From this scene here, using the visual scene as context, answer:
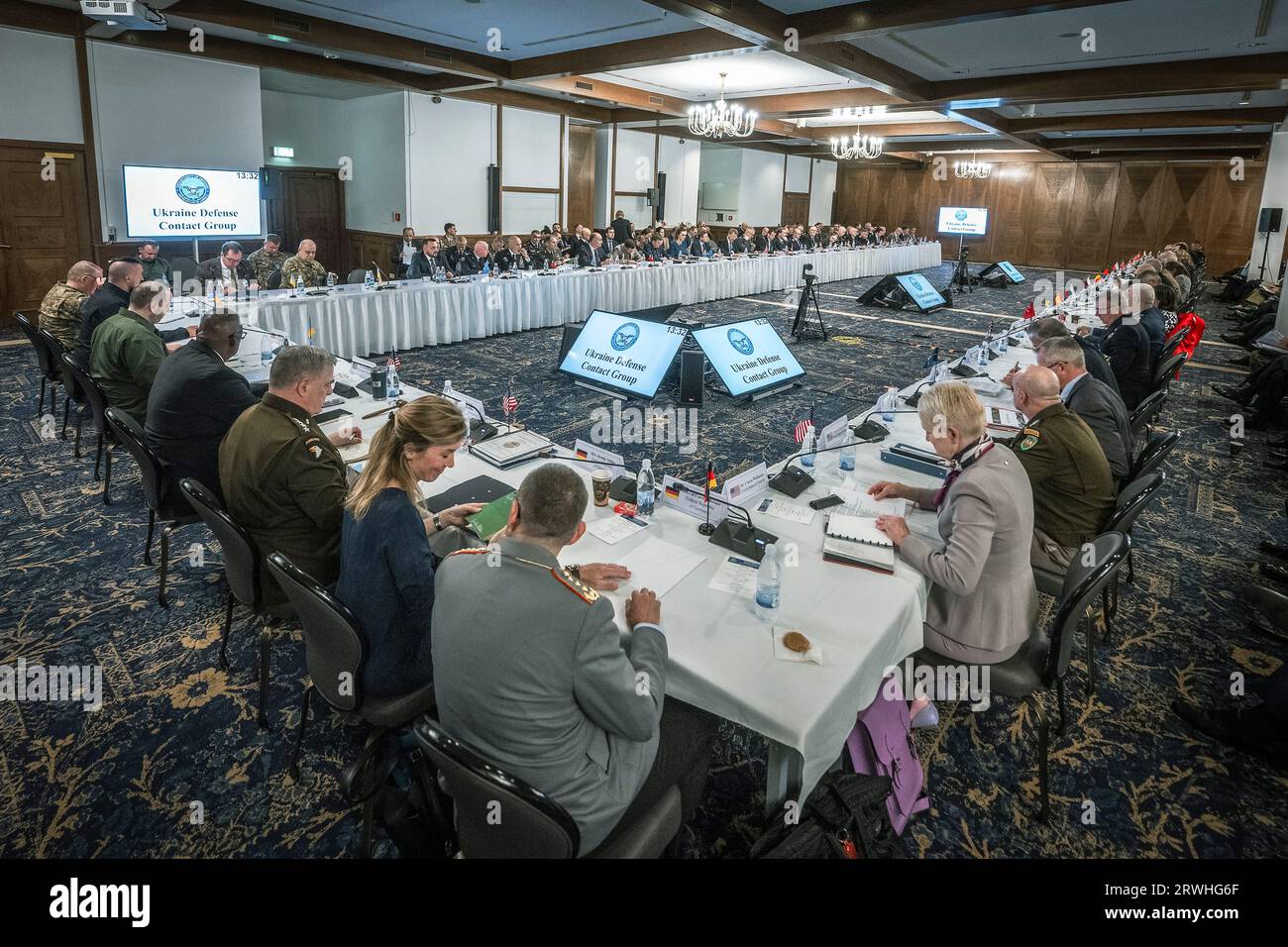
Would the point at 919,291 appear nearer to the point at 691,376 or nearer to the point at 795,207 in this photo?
the point at 691,376

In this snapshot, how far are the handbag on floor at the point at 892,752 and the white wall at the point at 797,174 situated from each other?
20.5 meters

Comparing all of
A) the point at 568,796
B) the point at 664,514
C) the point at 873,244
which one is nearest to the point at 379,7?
the point at 664,514

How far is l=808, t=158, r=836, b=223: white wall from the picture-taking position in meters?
22.1

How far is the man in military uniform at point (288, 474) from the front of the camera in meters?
2.37

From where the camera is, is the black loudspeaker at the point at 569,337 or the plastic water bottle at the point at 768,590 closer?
the plastic water bottle at the point at 768,590

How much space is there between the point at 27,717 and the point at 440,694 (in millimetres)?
2016

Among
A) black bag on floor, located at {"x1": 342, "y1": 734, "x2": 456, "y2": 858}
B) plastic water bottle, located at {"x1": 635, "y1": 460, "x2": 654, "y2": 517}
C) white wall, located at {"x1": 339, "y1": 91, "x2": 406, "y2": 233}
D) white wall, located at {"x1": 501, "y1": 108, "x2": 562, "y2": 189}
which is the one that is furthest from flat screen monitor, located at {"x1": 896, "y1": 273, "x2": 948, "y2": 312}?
black bag on floor, located at {"x1": 342, "y1": 734, "x2": 456, "y2": 858}

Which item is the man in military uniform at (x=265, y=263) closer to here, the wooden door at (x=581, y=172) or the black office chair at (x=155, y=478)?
the black office chair at (x=155, y=478)

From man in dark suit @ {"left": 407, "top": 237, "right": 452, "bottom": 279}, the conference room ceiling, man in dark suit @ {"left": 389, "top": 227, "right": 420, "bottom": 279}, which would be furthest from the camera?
man in dark suit @ {"left": 389, "top": 227, "right": 420, "bottom": 279}

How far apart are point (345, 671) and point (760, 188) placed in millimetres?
19679

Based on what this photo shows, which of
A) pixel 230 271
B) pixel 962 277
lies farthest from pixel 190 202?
pixel 962 277

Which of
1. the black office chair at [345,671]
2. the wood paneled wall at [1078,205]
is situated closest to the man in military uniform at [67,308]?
the black office chair at [345,671]

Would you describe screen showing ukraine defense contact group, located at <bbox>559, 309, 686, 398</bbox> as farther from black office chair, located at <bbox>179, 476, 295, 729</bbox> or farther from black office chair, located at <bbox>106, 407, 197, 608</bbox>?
black office chair, located at <bbox>179, 476, 295, 729</bbox>

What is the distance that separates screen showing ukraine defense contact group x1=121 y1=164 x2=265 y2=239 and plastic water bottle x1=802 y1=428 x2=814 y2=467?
9093 mm
